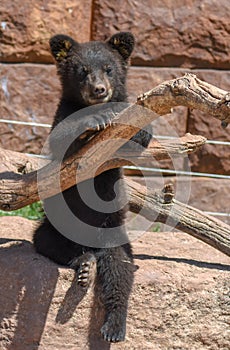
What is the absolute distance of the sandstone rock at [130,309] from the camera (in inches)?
184

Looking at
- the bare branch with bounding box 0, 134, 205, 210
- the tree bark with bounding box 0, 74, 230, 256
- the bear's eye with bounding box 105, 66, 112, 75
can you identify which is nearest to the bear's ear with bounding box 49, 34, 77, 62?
the bear's eye with bounding box 105, 66, 112, 75

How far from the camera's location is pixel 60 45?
5.21 metres

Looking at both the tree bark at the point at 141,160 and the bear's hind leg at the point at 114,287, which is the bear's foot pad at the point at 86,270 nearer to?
the bear's hind leg at the point at 114,287

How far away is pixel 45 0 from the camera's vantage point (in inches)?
274

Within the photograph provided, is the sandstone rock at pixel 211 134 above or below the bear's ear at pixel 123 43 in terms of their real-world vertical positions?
below

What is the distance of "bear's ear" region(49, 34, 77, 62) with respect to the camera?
5176 mm

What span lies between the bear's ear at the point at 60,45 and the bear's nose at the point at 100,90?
53 centimetres

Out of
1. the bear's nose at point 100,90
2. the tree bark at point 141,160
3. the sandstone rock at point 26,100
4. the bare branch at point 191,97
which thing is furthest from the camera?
the sandstone rock at point 26,100

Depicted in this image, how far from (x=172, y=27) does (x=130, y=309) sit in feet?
10.4

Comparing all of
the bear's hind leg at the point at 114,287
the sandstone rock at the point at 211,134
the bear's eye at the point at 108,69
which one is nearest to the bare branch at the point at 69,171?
the bear's hind leg at the point at 114,287

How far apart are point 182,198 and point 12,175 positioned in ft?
8.41

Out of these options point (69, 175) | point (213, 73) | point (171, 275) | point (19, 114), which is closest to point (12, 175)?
point (69, 175)

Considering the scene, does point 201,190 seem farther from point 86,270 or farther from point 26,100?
point 86,270

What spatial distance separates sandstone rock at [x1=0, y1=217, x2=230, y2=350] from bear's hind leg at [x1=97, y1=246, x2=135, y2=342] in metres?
0.08
